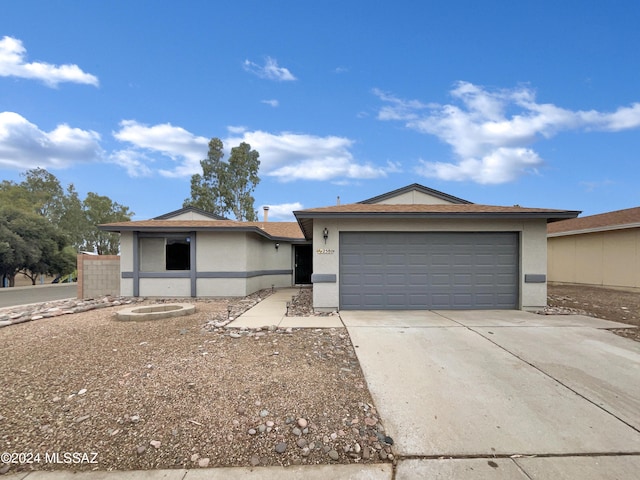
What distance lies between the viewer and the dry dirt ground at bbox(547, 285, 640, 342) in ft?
23.1

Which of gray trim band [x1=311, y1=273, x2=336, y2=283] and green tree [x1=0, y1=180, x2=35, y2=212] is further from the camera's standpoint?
green tree [x1=0, y1=180, x2=35, y2=212]

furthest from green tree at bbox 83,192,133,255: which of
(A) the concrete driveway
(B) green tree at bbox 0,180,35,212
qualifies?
(A) the concrete driveway

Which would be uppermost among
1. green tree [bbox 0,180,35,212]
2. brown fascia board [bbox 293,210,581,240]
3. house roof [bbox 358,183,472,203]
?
green tree [bbox 0,180,35,212]

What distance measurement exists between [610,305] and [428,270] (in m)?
6.43

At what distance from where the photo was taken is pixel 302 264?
1678 centimetres

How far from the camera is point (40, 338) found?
5.68 metres

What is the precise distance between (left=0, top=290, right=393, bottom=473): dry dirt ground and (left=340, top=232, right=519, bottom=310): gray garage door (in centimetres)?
316

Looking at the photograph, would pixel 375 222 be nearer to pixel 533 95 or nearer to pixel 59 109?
pixel 533 95

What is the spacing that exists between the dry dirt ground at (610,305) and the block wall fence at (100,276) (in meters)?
15.4

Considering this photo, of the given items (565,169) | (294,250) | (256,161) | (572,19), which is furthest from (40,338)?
(256,161)

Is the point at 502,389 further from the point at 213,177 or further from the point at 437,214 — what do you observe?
the point at 213,177

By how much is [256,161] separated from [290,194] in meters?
7.16

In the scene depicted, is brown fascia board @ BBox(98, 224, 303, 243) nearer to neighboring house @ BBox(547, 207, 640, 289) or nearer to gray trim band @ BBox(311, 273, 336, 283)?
gray trim band @ BBox(311, 273, 336, 283)

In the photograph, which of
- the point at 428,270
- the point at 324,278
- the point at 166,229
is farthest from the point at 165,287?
the point at 428,270
